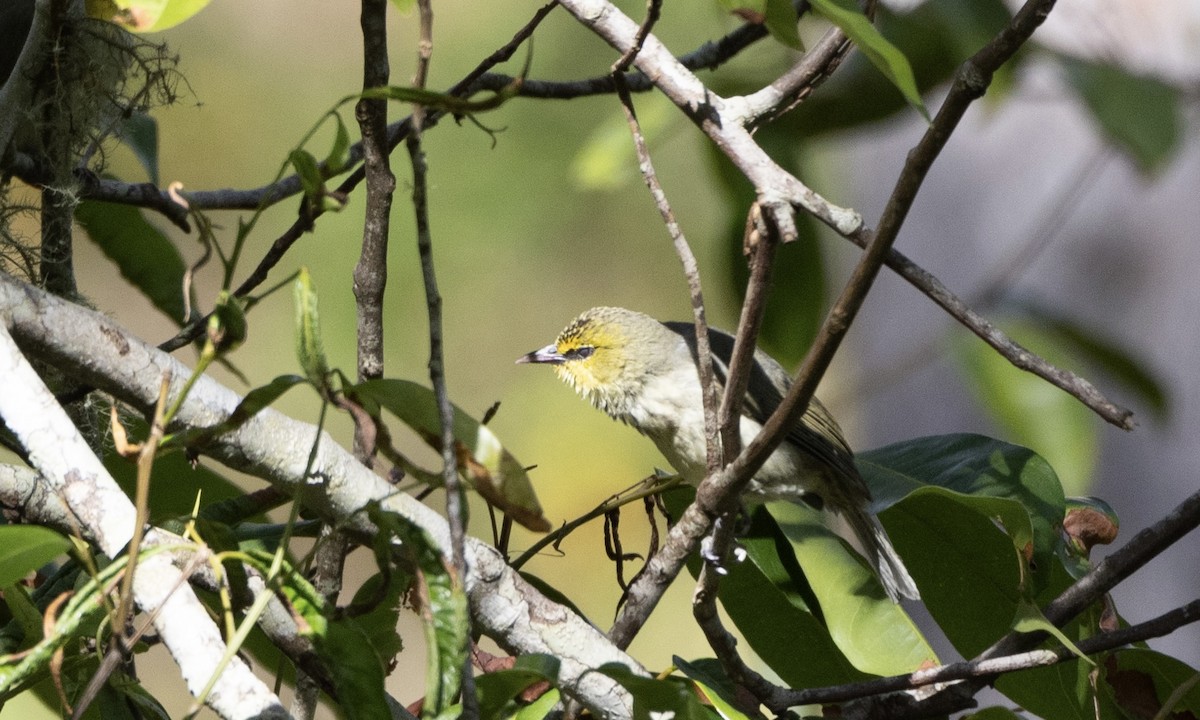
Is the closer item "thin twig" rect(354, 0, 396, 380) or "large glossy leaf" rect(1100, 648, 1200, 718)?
"thin twig" rect(354, 0, 396, 380)

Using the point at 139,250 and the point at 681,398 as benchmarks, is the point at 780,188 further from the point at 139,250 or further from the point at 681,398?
the point at 681,398

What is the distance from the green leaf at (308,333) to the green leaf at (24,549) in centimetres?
26

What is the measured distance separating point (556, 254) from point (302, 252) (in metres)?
1.08

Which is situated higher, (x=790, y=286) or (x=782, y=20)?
(x=790, y=286)

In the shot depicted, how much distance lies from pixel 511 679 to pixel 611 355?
123 cm

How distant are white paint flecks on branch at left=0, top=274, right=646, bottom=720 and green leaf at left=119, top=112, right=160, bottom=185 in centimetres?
75

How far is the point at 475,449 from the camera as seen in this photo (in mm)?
655

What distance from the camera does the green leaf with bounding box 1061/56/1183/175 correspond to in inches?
56.8

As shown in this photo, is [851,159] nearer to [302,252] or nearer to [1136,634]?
[302,252]

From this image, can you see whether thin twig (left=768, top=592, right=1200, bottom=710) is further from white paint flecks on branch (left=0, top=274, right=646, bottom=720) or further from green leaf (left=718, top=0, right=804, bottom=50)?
green leaf (left=718, top=0, right=804, bottom=50)

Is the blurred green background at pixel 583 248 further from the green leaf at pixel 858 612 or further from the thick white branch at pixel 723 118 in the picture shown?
the thick white branch at pixel 723 118

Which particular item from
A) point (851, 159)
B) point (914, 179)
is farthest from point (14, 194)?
point (851, 159)

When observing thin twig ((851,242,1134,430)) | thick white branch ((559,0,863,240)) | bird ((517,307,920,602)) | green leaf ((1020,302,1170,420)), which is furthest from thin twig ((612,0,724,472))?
green leaf ((1020,302,1170,420))

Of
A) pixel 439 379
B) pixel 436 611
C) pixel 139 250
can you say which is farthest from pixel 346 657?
pixel 139 250
